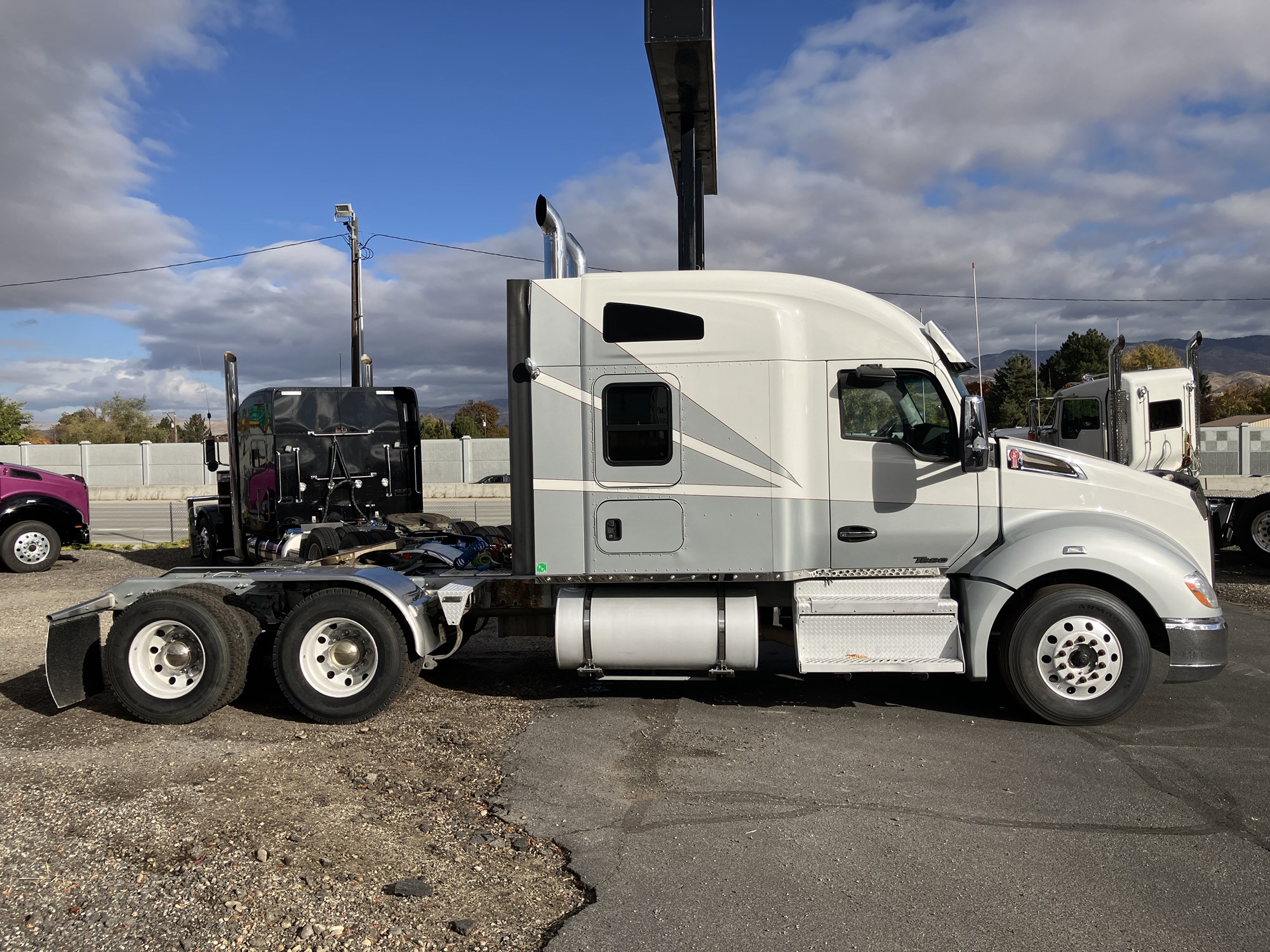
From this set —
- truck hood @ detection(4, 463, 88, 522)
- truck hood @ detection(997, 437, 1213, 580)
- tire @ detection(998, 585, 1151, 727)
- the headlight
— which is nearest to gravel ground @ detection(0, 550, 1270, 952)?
tire @ detection(998, 585, 1151, 727)

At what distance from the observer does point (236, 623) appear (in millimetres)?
6129

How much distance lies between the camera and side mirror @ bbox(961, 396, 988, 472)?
5.98 metres

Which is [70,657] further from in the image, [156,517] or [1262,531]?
[156,517]

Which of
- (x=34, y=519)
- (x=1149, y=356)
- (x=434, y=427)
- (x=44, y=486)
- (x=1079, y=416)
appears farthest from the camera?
(x=434, y=427)

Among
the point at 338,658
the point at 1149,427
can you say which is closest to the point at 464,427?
the point at 1149,427

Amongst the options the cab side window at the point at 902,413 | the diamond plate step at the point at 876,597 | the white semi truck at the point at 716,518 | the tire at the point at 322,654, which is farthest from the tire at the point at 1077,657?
the tire at the point at 322,654

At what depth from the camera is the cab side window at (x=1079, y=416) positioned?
15.4 m

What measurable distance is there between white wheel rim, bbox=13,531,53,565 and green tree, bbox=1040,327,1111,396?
47.6m

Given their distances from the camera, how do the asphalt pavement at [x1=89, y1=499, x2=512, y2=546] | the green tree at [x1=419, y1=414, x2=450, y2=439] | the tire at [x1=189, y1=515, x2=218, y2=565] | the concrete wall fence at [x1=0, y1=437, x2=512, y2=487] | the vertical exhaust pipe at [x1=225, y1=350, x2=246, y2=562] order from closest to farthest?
1. the vertical exhaust pipe at [x1=225, y1=350, x2=246, y2=562]
2. the tire at [x1=189, y1=515, x2=218, y2=565]
3. the asphalt pavement at [x1=89, y1=499, x2=512, y2=546]
4. the concrete wall fence at [x1=0, y1=437, x2=512, y2=487]
5. the green tree at [x1=419, y1=414, x2=450, y2=439]

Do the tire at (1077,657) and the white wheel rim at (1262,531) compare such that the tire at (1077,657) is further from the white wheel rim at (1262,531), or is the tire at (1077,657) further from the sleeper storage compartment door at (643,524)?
the white wheel rim at (1262,531)

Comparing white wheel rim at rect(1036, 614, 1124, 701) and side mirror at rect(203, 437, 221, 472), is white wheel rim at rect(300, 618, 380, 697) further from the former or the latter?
side mirror at rect(203, 437, 221, 472)

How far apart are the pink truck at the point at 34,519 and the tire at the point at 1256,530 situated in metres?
17.2

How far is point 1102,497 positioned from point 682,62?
6040mm

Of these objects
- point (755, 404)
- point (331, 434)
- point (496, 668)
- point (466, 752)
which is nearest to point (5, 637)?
point (331, 434)
